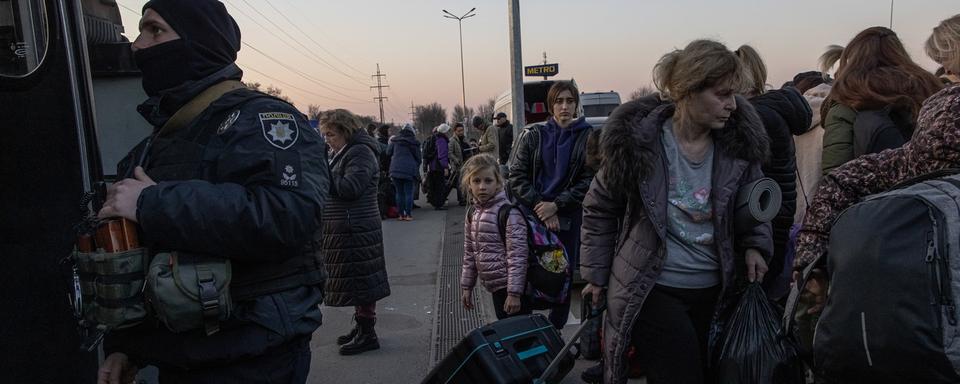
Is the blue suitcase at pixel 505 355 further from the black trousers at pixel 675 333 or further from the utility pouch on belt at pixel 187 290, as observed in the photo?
the utility pouch on belt at pixel 187 290

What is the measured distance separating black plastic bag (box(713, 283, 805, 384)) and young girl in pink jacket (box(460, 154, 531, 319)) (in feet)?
→ 4.00

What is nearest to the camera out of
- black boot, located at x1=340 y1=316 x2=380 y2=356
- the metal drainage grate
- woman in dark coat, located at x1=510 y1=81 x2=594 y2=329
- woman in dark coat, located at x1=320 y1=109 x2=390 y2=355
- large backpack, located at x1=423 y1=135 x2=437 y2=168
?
woman in dark coat, located at x1=510 y1=81 x2=594 y2=329

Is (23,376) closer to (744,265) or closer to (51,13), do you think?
(51,13)

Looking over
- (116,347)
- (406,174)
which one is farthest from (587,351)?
(406,174)

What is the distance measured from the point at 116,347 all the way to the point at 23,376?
0.76 ft

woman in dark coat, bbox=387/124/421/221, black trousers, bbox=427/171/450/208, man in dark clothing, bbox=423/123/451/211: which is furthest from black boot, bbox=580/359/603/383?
black trousers, bbox=427/171/450/208

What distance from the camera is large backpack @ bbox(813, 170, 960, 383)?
1.47 meters

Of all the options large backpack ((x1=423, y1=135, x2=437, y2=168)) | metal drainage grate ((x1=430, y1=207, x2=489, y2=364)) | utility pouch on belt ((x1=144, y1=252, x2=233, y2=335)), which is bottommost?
metal drainage grate ((x1=430, y1=207, x2=489, y2=364))

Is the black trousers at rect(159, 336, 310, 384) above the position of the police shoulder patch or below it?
below

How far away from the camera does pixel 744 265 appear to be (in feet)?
8.15

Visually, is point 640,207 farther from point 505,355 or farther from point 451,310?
point 451,310

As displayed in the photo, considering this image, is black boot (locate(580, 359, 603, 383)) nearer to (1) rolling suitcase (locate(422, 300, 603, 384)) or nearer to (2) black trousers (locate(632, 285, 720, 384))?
(2) black trousers (locate(632, 285, 720, 384))

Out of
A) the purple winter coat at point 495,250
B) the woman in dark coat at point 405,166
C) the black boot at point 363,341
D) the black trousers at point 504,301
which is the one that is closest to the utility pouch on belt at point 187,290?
the purple winter coat at point 495,250

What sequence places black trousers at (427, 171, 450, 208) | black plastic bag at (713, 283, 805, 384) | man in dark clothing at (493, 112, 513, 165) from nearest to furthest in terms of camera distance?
black plastic bag at (713, 283, 805, 384), man in dark clothing at (493, 112, 513, 165), black trousers at (427, 171, 450, 208)
